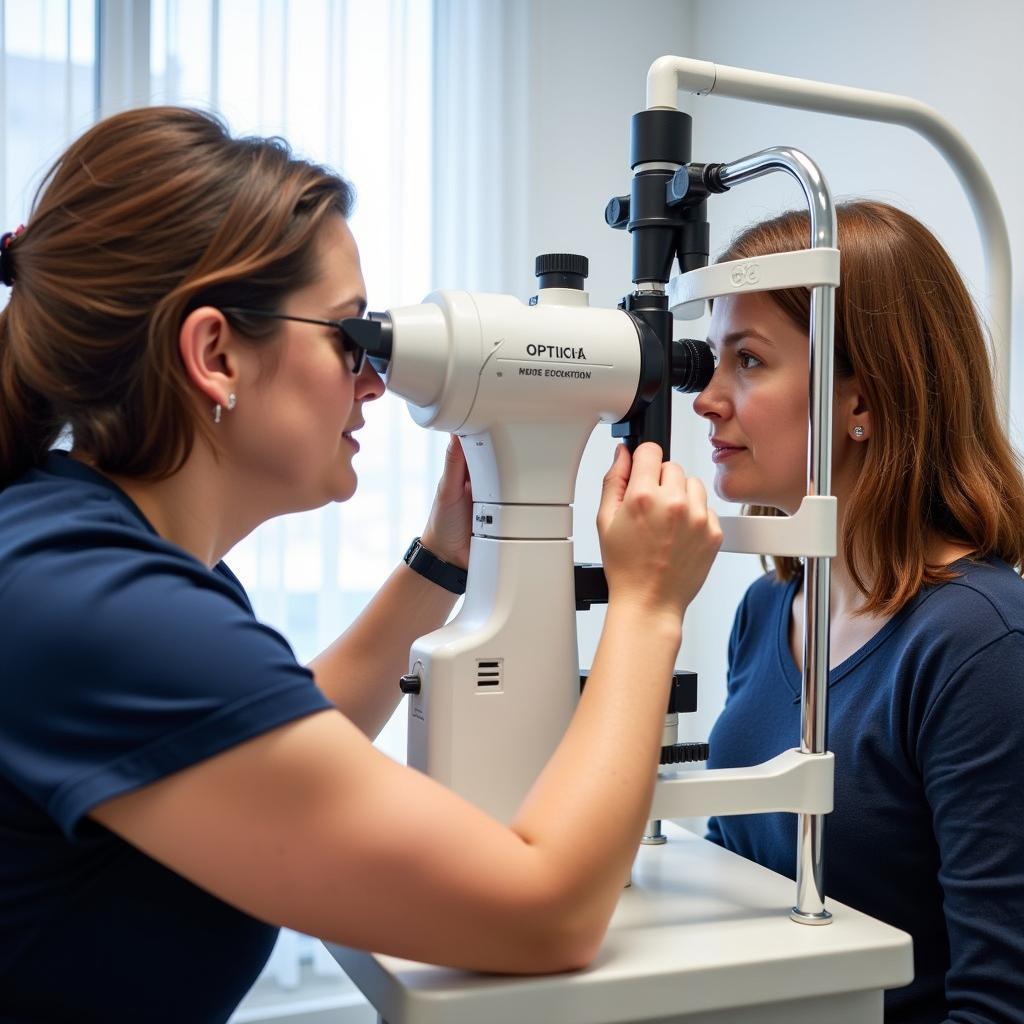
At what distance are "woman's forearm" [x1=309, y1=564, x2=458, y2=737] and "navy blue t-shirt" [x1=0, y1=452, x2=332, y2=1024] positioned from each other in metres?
0.36

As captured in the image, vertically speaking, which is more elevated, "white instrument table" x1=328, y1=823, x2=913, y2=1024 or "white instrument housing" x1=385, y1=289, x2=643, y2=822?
"white instrument housing" x1=385, y1=289, x2=643, y2=822

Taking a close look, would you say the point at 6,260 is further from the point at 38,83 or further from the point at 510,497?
the point at 38,83

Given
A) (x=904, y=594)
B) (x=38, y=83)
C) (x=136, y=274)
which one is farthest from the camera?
(x=38, y=83)

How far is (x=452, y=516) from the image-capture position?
1.14m

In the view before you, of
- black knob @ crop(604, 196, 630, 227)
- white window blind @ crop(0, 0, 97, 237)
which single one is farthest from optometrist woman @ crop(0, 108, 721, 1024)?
white window blind @ crop(0, 0, 97, 237)

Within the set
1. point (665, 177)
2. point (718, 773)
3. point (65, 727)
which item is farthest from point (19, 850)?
point (665, 177)

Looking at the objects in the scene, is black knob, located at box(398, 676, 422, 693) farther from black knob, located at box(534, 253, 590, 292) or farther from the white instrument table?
black knob, located at box(534, 253, 590, 292)

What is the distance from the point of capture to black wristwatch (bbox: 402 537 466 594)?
3.77 feet

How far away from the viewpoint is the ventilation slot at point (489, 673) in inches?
34.4

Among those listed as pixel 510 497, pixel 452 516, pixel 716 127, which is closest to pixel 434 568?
pixel 452 516

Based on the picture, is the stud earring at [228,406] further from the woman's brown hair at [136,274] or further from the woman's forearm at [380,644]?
the woman's forearm at [380,644]

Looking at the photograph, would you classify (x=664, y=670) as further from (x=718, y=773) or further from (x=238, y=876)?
(x=238, y=876)

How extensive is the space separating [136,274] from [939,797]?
2.77ft

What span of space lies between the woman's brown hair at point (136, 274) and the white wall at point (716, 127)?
4.74 feet
